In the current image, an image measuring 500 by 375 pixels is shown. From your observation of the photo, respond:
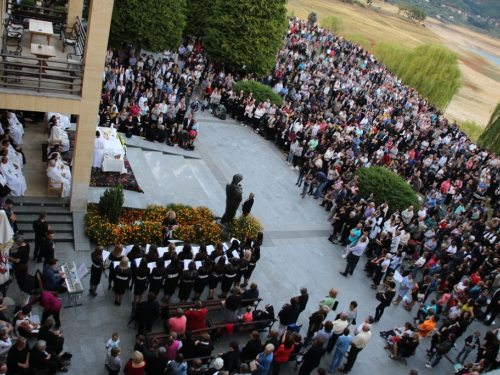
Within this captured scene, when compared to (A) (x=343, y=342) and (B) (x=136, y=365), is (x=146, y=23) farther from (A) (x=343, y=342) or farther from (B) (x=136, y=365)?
(B) (x=136, y=365)

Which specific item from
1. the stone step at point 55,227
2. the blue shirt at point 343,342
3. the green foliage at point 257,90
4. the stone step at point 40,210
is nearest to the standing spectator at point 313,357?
the blue shirt at point 343,342

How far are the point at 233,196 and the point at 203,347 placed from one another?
587 centimetres

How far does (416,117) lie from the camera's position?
34438mm

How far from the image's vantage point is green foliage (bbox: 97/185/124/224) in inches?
529

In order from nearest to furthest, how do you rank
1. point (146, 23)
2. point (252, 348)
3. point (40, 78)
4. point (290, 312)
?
1. point (252, 348)
2. point (290, 312)
3. point (40, 78)
4. point (146, 23)

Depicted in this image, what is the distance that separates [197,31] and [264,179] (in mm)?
19183

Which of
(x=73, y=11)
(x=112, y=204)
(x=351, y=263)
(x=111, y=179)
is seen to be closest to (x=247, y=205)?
(x=351, y=263)

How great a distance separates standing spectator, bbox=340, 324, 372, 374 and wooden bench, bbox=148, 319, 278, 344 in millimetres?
2050

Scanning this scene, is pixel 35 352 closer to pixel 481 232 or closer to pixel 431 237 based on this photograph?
pixel 431 237

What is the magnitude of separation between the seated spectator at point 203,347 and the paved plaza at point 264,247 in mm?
1511

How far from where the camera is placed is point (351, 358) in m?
11.4

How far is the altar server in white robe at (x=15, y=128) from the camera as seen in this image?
49.8 feet

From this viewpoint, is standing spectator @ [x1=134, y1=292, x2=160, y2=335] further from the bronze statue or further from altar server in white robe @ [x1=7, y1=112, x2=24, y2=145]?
altar server in white robe @ [x1=7, y1=112, x2=24, y2=145]

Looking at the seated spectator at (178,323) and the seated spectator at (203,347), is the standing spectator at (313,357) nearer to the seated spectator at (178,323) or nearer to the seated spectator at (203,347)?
the seated spectator at (203,347)
